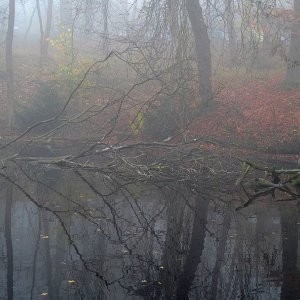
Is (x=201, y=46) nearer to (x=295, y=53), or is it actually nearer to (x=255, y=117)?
(x=255, y=117)

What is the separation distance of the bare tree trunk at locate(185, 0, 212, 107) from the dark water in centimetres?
960

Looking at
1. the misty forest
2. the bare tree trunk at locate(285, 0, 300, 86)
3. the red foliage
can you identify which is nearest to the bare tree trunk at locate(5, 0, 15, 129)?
the misty forest

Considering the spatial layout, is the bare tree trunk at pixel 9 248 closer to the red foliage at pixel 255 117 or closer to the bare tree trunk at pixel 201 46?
the red foliage at pixel 255 117

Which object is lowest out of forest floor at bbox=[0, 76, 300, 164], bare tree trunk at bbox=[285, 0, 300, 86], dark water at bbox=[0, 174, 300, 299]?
dark water at bbox=[0, 174, 300, 299]

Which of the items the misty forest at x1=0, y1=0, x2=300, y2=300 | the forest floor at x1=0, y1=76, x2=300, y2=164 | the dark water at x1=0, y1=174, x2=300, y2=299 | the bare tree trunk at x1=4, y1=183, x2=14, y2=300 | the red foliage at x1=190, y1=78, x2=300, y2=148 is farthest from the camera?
the red foliage at x1=190, y1=78, x2=300, y2=148

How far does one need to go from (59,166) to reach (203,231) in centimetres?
669

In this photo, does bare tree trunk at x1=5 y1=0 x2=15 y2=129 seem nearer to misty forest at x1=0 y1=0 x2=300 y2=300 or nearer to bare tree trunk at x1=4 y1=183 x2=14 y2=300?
misty forest at x1=0 y1=0 x2=300 y2=300

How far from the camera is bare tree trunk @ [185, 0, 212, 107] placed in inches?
791

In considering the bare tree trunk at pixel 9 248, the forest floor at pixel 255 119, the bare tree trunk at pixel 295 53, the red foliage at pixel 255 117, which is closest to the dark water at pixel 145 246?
the bare tree trunk at pixel 9 248

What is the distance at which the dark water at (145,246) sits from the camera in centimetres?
605

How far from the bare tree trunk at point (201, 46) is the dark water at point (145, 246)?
960cm

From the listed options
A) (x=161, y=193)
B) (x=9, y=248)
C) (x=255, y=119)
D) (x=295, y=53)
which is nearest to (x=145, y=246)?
(x=9, y=248)

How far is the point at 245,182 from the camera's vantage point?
491 inches

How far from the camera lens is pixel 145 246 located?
7664mm
